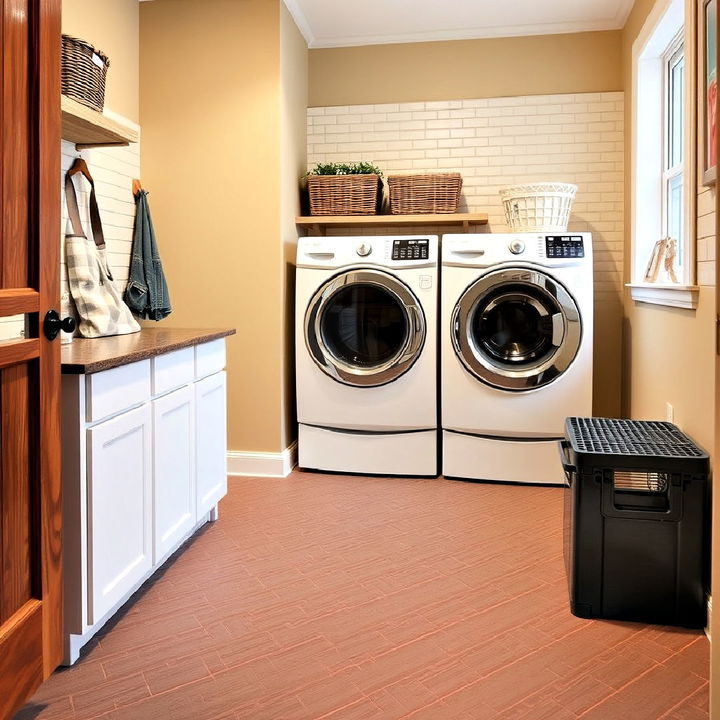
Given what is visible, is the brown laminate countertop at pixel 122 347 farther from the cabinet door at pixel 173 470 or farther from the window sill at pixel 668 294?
the window sill at pixel 668 294

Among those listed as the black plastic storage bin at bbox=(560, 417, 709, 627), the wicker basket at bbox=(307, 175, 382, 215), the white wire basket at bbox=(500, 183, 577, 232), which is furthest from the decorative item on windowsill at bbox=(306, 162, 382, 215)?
the black plastic storage bin at bbox=(560, 417, 709, 627)

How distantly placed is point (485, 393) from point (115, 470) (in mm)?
2037

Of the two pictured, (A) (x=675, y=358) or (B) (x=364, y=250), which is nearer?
(A) (x=675, y=358)

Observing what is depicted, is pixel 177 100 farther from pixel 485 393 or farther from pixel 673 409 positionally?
pixel 673 409

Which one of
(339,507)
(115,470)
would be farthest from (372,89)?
(115,470)

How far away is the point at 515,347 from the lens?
3.51 m

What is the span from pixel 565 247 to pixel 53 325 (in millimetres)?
2541

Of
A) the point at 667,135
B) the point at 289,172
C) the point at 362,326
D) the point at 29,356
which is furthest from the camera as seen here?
the point at 289,172

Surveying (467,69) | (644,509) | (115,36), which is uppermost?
(467,69)

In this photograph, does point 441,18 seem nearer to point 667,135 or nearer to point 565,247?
point 667,135

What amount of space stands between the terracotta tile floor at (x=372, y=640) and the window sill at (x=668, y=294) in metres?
1.03

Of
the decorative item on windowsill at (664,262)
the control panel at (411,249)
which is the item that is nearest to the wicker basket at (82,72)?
the control panel at (411,249)

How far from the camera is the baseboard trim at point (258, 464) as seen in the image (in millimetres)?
3672

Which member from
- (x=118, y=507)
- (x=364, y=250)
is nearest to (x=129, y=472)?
(x=118, y=507)
